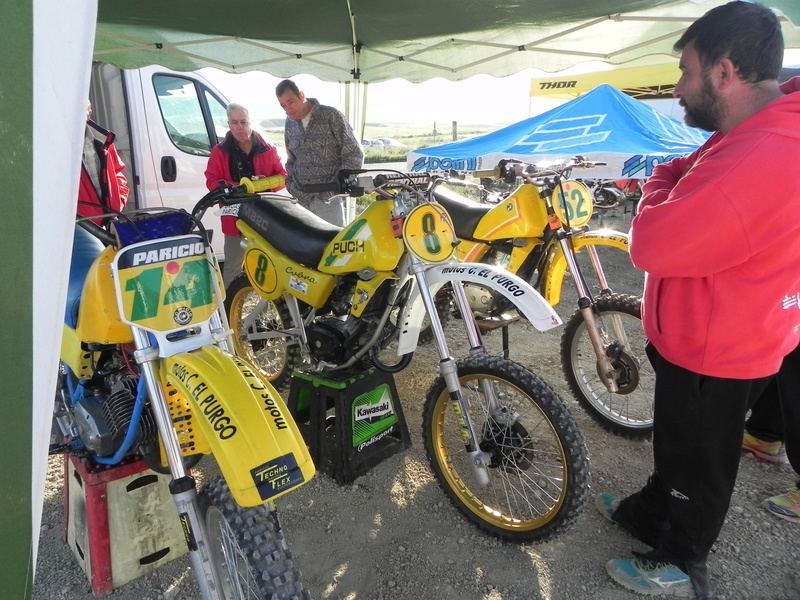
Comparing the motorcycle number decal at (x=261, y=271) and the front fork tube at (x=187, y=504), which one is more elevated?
the motorcycle number decal at (x=261, y=271)

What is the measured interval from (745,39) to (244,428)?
169 centimetres

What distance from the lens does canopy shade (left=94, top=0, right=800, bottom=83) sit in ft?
11.5

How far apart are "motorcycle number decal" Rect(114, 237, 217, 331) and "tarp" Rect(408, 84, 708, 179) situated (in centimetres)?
481

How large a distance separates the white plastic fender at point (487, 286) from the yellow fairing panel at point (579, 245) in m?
0.98

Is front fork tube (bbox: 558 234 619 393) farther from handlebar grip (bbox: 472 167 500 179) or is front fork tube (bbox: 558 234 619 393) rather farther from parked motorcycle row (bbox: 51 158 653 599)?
handlebar grip (bbox: 472 167 500 179)

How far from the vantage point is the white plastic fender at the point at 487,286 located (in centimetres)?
206

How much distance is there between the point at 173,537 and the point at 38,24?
6.06 feet

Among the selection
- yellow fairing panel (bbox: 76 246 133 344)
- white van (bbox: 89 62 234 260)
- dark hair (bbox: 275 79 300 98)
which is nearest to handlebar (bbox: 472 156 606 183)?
yellow fairing panel (bbox: 76 246 133 344)

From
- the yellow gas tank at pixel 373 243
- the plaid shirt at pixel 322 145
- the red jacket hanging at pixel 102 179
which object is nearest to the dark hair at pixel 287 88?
the plaid shirt at pixel 322 145

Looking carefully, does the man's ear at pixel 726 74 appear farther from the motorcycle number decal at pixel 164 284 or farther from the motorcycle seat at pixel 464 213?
the motorcycle seat at pixel 464 213

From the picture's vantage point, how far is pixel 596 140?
21.2 feet

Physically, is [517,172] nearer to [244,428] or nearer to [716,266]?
[716,266]

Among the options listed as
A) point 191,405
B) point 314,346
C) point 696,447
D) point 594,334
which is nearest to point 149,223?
point 191,405

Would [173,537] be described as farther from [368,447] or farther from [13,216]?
[13,216]
